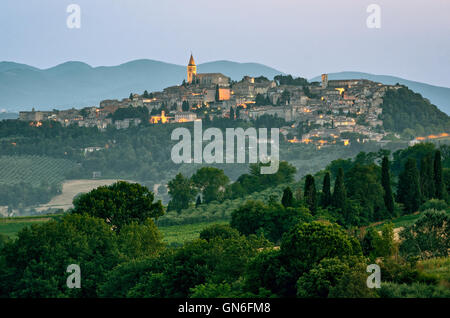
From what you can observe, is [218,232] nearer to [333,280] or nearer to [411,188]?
[333,280]

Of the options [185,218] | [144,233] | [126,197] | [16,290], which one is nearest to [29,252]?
[16,290]

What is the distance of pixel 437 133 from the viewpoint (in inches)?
3674

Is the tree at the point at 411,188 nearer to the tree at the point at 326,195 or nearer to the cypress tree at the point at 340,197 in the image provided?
the cypress tree at the point at 340,197

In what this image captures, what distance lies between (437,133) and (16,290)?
8319 centimetres

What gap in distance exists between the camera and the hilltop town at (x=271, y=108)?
9362 centimetres

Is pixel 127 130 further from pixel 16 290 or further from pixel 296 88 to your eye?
pixel 16 290

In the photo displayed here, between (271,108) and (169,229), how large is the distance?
2550 inches

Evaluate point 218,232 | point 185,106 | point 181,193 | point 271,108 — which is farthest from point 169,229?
point 185,106

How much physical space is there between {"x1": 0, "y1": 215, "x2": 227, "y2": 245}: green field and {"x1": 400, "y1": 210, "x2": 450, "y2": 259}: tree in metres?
11.5

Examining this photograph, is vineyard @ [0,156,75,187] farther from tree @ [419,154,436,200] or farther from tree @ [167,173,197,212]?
tree @ [419,154,436,200]

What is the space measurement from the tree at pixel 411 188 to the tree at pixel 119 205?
10.9 m

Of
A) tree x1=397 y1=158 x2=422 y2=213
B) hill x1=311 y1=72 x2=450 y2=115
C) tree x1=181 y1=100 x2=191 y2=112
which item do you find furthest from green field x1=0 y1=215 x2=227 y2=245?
hill x1=311 y1=72 x2=450 y2=115

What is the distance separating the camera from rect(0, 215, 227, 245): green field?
31123mm
